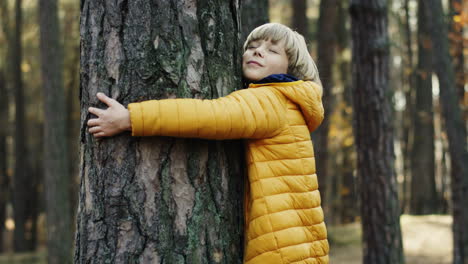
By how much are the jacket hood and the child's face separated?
101mm

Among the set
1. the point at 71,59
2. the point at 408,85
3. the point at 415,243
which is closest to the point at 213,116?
the point at 415,243

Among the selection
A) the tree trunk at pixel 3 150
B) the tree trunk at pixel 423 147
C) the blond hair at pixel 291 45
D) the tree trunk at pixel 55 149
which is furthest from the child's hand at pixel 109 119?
the tree trunk at pixel 3 150

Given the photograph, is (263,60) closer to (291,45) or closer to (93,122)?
(291,45)

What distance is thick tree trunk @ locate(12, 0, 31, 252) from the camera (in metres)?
15.5

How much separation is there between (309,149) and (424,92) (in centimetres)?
1538

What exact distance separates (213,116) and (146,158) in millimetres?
333

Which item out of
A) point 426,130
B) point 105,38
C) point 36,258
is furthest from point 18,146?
point 105,38

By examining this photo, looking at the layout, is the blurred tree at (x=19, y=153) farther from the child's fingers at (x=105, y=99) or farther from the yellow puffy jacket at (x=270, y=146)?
the yellow puffy jacket at (x=270, y=146)

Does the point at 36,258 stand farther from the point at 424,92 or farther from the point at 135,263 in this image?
the point at 424,92

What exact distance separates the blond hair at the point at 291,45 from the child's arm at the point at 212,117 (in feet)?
1.24

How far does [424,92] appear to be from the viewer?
1648 cm

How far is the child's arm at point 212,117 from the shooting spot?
1.98 m

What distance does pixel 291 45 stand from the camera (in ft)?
8.29

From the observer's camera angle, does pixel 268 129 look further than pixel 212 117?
Yes
